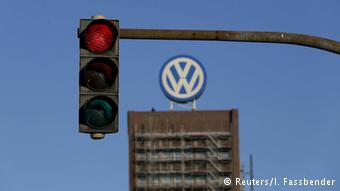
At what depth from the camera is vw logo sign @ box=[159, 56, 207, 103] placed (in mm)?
77250

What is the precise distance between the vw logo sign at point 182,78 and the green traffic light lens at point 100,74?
6166cm

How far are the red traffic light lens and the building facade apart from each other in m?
139

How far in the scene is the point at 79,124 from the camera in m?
13.4

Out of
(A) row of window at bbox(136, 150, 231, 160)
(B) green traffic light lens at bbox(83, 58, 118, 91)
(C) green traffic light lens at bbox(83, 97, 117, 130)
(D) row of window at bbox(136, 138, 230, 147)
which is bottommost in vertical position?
(C) green traffic light lens at bbox(83, 97, 117, 130)

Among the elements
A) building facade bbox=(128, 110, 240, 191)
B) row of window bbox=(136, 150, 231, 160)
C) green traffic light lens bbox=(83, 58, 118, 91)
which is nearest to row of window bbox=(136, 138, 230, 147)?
building facade bbox=(128, 110, 240, 191)

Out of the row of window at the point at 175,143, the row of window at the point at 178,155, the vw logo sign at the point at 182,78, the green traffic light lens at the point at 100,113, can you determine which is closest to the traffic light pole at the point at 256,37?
the green traffic light lens at the point at 100,113

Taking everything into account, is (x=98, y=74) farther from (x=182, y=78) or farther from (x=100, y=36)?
(x=182, y=78)

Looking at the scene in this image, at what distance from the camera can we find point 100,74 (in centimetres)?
1351

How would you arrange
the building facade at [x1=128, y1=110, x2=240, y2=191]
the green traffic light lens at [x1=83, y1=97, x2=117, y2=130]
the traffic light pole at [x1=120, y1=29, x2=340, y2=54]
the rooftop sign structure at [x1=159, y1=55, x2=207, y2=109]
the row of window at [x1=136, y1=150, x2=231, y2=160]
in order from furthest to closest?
the row of window at [x1=136, y1=150, x2=231, y2=160], the building facade at [x1=128, y1=110, x2=240, y2=191], the rooftop sign structure at [x1=159, y1=55, x2=207, y2=109], the traffic light pole at [x1=120, y1=29, x2=340, y2=54], the green traffic light lens at [x1=83, y1=97, x2=117, y2=130]

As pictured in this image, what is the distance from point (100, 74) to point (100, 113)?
1.66ft

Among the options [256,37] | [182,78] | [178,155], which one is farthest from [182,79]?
[178,155]

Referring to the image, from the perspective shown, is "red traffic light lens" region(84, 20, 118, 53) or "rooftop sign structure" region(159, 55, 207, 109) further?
Answer: "rooftop sign structure" region(159, 55, 207, 109)

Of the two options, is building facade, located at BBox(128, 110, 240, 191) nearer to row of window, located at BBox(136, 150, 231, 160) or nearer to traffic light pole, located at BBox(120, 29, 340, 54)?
row of window, located at BBox(136, 150, 231, 160)

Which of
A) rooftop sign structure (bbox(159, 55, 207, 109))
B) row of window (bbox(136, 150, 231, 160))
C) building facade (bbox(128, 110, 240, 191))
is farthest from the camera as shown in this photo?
row of window (bbox(136, 150, 231, 160))
